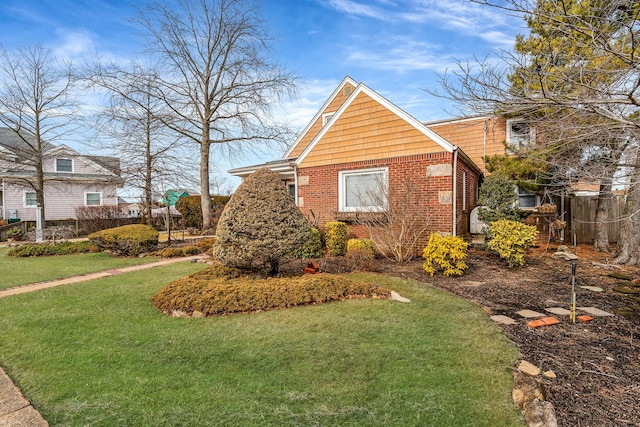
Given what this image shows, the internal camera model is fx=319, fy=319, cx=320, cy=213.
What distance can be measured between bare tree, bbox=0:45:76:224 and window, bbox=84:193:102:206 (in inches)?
265

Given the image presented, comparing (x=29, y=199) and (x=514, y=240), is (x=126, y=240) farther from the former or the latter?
(x=29, y=199)

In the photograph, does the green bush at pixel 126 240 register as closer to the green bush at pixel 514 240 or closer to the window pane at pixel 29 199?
the green bush at pixel 514 240

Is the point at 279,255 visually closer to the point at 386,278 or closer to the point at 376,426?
the point at 386,278

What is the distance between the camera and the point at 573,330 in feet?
13.4

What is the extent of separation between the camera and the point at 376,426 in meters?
2.28

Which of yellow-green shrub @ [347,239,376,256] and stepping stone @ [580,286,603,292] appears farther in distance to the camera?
yellow-green shrub @ [347,239,376,256]

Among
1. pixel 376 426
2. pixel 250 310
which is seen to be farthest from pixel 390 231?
pixel 376 426

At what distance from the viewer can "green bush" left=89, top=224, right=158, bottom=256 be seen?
431 inches

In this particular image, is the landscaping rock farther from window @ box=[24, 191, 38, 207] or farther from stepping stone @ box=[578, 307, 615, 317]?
window @ box=[24, 191, 38, 207]

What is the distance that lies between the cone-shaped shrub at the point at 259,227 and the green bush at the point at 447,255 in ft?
9.12

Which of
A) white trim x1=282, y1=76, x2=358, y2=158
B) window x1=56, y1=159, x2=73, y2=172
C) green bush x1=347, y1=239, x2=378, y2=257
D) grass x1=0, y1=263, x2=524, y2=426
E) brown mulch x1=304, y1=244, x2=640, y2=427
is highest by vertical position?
white trim x1=282, y1=76, x2=358, y2=158

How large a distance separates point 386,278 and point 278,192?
9.35 ft

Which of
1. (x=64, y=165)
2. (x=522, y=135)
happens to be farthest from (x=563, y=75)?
(x=64, y=165)

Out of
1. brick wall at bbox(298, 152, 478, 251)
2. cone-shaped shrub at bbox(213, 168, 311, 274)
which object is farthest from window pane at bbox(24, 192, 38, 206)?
cone-shaped shrub at bbox(213, 168, 311, 274)
